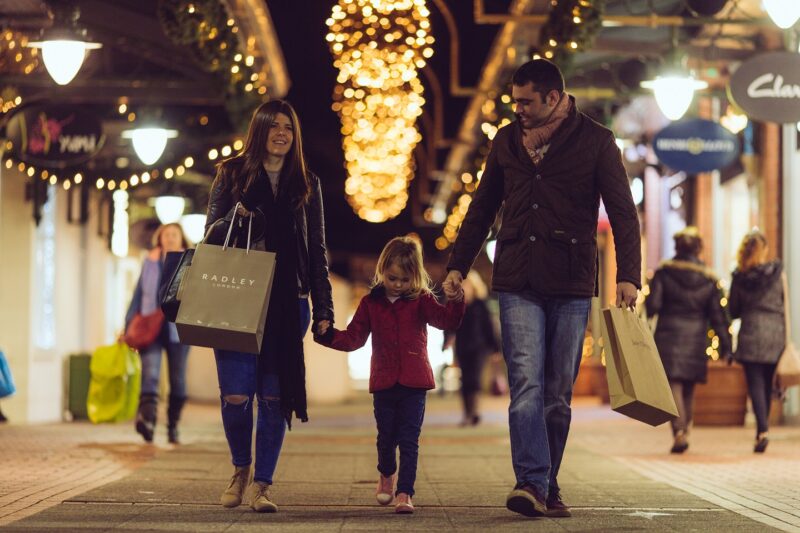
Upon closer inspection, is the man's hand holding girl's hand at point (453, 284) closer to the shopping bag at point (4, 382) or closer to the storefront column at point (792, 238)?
the shopping bag at point (4, 382)

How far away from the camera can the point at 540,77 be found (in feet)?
24.3

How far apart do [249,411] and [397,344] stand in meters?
0.86

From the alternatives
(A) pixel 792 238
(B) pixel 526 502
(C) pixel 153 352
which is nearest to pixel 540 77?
(B) pixel 526 502

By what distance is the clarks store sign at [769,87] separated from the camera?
13570 millimetres

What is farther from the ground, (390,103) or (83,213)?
(390,103)

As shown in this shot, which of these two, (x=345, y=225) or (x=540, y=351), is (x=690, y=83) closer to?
(x=540, y=351)

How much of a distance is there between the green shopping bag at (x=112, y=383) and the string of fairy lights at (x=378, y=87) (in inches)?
152

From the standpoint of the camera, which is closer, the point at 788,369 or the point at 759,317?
the point at 788,369

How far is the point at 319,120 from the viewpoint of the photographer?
142ft

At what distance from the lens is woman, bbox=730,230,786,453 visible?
13.2 metres

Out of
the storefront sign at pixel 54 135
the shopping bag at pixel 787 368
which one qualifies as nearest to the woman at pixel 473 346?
the storefront sign at pixel 54 135

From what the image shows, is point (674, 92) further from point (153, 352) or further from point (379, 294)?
point (379, 294)

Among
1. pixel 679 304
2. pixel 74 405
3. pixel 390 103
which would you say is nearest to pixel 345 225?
pixel 390 103

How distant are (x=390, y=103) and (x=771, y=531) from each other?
17.4 m
